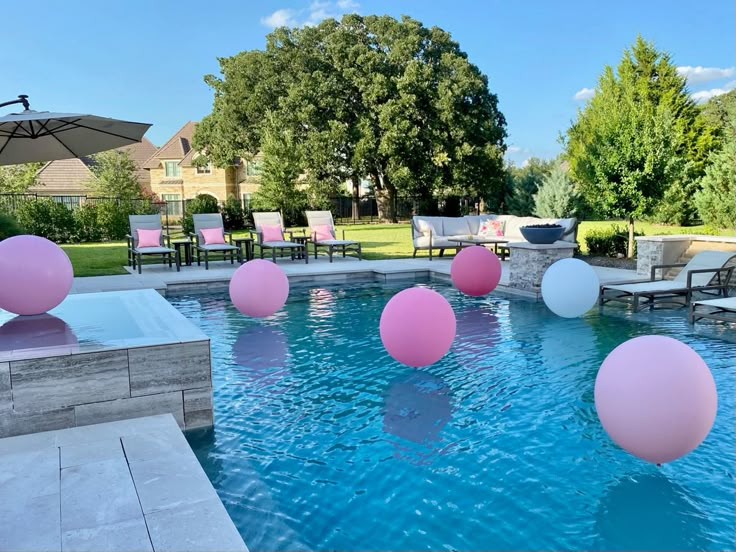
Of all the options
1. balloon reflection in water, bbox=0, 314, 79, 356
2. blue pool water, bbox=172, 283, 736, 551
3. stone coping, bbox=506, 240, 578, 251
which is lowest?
blue pool water, bbox=172, 283, 736, 551

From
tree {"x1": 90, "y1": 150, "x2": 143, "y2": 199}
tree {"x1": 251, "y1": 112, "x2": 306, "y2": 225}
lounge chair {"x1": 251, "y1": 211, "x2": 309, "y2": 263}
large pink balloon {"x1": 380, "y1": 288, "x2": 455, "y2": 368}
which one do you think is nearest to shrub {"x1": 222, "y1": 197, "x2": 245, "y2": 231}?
tree {"x1": 251, "y1": 112, "x2": 306, "y2": 225}

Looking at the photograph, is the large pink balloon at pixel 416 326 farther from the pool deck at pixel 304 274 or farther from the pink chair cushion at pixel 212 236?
the pink chair cushion at pixel 212 236

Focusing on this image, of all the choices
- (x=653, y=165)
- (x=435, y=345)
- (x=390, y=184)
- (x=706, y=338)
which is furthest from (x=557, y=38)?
(x=435, y=345)

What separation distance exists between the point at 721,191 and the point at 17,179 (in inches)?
1512

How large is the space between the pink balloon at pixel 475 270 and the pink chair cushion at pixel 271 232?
20.7ft

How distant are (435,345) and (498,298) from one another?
4.67 meters

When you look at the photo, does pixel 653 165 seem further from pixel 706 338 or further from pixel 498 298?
pixel 706 338

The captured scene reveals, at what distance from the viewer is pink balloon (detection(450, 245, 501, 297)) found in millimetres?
9172

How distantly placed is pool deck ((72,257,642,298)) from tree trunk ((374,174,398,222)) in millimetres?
18132

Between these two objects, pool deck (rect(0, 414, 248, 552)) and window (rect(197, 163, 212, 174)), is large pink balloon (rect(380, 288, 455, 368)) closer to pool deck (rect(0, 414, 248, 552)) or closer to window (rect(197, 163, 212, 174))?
pool deck (rect(0, 414, 248, 552))

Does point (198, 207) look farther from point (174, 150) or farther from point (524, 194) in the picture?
point (174, 150)

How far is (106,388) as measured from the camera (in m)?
4.16

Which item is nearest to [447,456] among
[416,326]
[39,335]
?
[416,326]

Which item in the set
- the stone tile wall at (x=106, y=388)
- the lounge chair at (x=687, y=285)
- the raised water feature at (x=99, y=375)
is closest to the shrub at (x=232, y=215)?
the lounge chair at (x=687, y=285)
